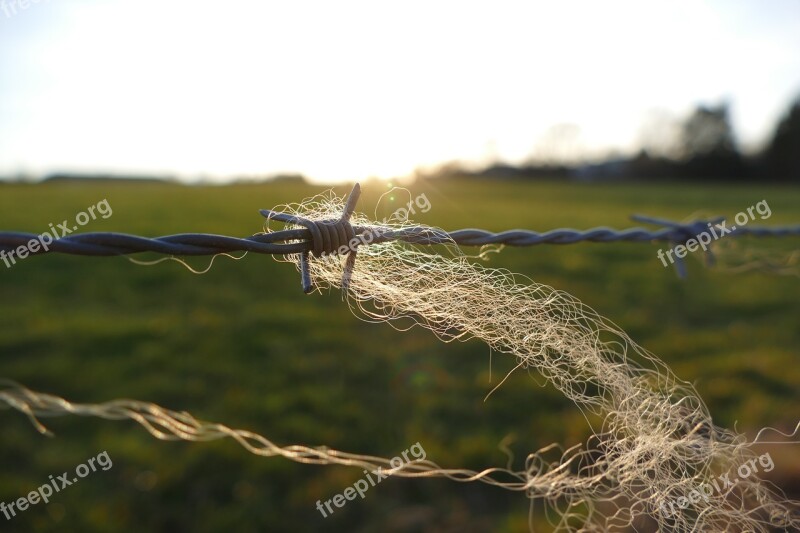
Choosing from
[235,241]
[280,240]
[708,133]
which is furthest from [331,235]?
[708,133]

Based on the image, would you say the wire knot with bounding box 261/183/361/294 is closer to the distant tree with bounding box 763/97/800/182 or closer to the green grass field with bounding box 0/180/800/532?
the green grass field with bounding box 0/180/800/532

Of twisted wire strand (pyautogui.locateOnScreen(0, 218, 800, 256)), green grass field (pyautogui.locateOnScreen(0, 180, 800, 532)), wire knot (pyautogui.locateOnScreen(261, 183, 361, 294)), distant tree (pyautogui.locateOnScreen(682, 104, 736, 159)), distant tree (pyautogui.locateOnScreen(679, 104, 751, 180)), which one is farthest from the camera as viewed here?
distant tree (pyautogui.locateOnScreen(682, 104, 736, 159))

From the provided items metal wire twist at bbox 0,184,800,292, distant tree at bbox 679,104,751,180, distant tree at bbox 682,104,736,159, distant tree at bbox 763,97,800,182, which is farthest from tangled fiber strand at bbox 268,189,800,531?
distant tree at bbox 682,104,736,159

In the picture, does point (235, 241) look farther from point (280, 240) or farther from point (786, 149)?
point (786, 149)

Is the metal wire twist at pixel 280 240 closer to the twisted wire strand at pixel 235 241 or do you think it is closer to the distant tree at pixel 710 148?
the twisted wire strand at pixel 235 241

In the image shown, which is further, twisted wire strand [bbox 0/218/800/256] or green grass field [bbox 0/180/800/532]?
green grass field [bbox 0/180/800/532]

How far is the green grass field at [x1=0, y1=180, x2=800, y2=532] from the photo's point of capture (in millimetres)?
3363

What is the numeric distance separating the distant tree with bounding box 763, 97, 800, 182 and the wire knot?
6483 centimetres

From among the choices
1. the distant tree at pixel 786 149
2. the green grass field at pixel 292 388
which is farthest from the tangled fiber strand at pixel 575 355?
the distant tree at pixel 786 149

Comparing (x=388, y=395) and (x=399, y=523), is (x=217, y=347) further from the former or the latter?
(x=399, y=523)

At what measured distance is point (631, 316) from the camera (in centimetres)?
748

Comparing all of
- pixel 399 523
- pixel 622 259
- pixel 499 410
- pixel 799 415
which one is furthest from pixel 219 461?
pixel 622 259

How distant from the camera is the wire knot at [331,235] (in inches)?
60.5

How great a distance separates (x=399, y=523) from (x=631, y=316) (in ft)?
17.1
